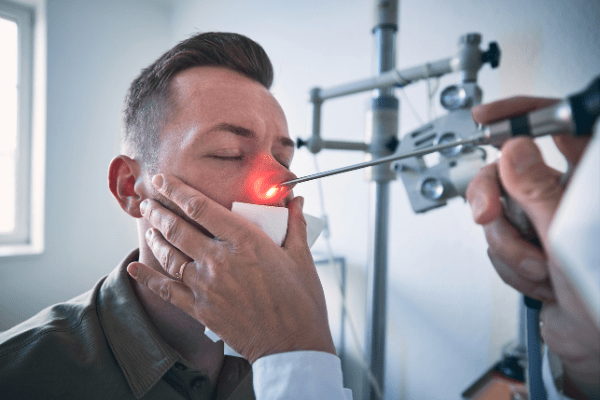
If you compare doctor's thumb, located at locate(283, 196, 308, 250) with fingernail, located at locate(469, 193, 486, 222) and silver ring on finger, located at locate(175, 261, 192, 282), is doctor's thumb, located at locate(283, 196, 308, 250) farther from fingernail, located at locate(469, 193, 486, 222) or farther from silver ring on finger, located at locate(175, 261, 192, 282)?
fingernail, located at locate(469, 193, 486, 222)

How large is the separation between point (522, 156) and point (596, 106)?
0.08 meters

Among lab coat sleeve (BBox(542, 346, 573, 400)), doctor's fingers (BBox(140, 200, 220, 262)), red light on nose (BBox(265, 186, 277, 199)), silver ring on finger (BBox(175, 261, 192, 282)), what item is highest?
red light on nose (BBox(265, 186, 277, 199))

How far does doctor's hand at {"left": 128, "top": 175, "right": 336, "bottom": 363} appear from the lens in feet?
1.97

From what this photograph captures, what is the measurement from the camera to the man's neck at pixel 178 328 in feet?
3.00

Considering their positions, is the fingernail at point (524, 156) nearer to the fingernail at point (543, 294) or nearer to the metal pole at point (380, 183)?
the fingernail at point (543, 294)

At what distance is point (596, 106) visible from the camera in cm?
31

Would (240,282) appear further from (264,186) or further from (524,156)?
(524,156)

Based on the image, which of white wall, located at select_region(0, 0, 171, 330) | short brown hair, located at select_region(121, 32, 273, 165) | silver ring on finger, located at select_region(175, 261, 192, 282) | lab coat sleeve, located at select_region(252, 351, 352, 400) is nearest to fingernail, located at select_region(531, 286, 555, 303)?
lab coat sleeve, located at select_region(252, 351, 352, 400)

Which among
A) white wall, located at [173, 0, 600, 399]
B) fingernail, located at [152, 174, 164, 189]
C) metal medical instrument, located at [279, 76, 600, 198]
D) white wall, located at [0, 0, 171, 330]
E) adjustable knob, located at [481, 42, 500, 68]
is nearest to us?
metal medical instrument, located at [279, 76, 600, 198]

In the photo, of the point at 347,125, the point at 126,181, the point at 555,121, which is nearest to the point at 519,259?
the point at 555,121

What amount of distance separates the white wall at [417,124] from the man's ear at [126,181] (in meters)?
1.13

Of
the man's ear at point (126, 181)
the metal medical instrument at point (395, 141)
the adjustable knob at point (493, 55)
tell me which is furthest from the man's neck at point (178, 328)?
the adjustable knob at point (493, 55)

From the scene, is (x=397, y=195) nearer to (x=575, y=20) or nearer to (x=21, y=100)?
(x=575, y=20)

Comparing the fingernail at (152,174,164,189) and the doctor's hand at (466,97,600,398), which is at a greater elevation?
the fingernail at (152,174,164,189)
